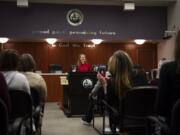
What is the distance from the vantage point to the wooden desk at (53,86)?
1332 cm

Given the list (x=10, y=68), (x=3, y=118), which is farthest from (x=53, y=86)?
(x=3, y=118)

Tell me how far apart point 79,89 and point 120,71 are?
411cm

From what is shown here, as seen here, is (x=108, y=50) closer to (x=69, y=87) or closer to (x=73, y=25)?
(x=73, y=25)

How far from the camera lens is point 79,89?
351 inches

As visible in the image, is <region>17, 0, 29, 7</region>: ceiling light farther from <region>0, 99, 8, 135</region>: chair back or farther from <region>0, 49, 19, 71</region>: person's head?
<region>0, 99, 8, 135</region>: chair back

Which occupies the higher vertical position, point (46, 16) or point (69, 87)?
point (46, 16)

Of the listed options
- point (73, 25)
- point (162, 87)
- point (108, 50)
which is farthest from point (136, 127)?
point (108, 50)

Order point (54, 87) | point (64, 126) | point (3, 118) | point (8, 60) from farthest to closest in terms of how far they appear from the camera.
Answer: point (54, 87), point (64, 126), point (8, 60), point (3, 118)

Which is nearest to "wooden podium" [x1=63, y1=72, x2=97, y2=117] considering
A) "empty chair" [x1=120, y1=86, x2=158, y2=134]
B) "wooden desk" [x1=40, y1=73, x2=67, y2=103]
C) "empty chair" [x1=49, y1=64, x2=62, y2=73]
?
"wooden desk" [x1=40, y1=73, x2=67, y2=103]

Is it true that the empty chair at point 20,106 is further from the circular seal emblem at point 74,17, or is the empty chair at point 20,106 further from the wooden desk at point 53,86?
the circular seal emblem at point 74,17

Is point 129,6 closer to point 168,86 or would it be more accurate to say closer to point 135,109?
point 135,109

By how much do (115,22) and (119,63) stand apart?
8903 millimetres

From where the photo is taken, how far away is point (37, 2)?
13180 mm

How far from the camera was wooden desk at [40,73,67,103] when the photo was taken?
1332 centimetres
